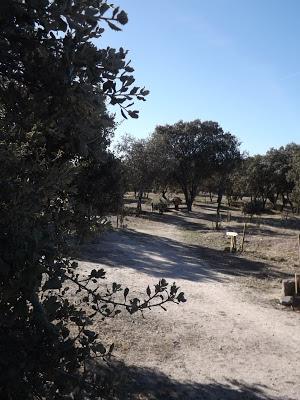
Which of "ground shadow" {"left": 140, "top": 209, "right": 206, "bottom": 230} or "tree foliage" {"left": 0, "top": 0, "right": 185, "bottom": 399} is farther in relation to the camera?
"ground shadow" {"left": 140, "top": 209, "right": 206, "bottom": 230}

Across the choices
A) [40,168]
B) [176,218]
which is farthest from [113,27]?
[176,218]

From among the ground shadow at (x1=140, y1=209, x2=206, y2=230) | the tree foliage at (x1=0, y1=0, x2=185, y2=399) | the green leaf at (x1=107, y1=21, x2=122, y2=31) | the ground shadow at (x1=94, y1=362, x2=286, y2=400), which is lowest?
the ground shadow at (x1=94, y1=362, x2=286, y2=400)

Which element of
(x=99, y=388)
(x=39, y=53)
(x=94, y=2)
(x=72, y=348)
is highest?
(x=94, y=2)

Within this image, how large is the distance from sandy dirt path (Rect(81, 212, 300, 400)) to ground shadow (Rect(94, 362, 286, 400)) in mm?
17

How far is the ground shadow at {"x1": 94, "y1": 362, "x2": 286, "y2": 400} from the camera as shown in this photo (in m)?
7.11

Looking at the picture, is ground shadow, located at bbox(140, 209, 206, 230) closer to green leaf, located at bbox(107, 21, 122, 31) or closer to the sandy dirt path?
the sandy dirt path

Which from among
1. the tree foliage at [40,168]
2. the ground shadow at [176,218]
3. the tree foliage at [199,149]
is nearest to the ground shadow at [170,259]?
the ground shadow at [176,218]

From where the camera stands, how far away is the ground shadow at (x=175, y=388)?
23.3ft

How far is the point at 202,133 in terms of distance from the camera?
4541cm

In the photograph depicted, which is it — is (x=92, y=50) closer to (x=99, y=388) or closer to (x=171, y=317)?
(x=99, y=388)

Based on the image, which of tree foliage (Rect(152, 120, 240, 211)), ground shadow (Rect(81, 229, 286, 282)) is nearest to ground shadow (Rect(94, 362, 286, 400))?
ground shadow (Rect(81, 229, 286, 282))

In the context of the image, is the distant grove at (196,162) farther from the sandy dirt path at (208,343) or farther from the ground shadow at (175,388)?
the ground shadow at (175,388)

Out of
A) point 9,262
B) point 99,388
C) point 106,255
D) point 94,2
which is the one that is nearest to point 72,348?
point 99,388

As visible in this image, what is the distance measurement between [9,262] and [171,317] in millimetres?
9283
